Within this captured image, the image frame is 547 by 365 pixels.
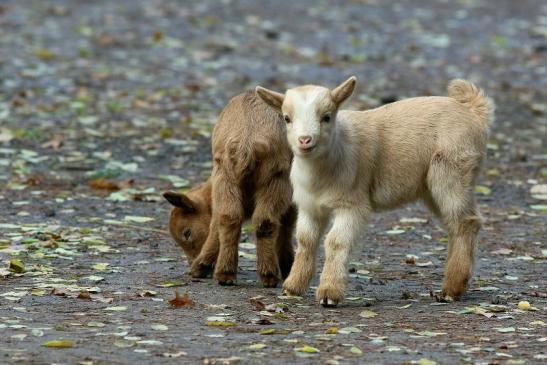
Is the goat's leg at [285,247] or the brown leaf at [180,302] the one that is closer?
the brown leaf at [180,302]

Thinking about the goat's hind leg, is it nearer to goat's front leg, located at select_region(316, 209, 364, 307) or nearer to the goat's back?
goat's front leg, located at select_region(316, 209, 364, 307)

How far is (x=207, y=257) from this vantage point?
9578 mm

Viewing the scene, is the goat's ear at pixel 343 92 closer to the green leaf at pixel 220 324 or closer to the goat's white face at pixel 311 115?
the goat's white face at pixel 311 115

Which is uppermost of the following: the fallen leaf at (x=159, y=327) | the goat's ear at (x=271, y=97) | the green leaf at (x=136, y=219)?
the goat's ear at (x=271, y=97)

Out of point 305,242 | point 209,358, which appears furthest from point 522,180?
point 209,358

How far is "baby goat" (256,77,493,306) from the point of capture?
8539 millimetres

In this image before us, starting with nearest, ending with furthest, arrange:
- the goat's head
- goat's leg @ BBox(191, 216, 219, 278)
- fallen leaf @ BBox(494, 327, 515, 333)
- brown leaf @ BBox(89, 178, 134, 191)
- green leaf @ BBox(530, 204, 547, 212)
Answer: fallen leaf @ BBox(494, 327, 515, 333), goat's leg @ BBox(191, 216, 219, 278), the goat's head, green leaf @ BBox(530, 204, 547, 212), brown leaf @ BBox(89, 178, 134, 191)

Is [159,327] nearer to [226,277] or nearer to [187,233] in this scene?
[226,277]

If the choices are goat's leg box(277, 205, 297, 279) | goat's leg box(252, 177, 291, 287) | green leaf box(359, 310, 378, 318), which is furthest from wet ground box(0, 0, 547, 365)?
goat's leg box(277, 205, 297, 279)

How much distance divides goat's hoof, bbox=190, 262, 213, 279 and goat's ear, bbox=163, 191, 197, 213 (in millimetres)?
566

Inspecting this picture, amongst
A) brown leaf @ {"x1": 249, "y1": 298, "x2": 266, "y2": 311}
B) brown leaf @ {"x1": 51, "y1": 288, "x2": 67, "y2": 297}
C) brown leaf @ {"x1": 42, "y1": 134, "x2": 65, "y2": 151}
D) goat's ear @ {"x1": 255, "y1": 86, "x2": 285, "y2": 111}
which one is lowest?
brown leaf @ {"x1": 51, "y1": 288, "x2": 67, "y2": 297}

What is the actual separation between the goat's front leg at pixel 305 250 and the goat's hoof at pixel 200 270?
2.99ft

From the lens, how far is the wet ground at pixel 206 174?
766 centimetres

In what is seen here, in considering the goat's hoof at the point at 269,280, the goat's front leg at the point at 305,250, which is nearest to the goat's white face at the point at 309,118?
the goat's front leg at the point at 305,250
